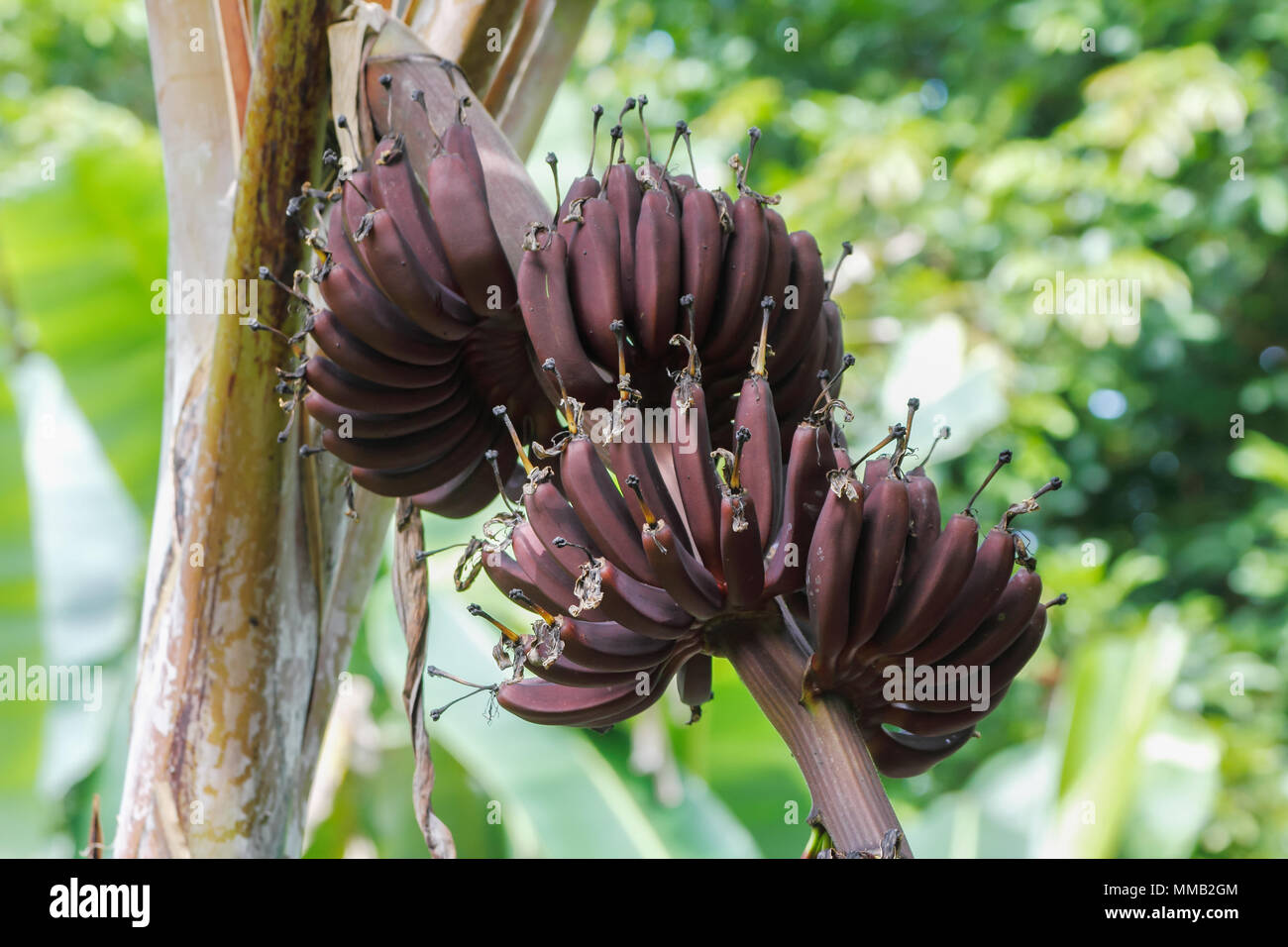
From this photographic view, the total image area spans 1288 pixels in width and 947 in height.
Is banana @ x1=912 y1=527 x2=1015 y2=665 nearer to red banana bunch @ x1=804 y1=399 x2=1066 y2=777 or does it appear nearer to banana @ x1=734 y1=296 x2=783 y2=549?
Answer: red banana bunch @ x1=804 y1=399 x2=1066 y2=777

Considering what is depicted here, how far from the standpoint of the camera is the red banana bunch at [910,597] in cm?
76

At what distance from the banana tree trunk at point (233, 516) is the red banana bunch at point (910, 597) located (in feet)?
2.32

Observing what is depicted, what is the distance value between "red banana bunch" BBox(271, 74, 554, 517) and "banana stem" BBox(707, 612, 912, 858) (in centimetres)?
35

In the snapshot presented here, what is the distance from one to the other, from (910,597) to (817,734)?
0.40ft

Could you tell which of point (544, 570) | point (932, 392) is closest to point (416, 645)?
point (544, 570)

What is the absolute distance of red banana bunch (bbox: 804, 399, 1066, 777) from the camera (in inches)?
29.7

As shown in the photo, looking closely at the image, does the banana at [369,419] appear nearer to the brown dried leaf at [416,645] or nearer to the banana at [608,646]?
the brown dried leaf at [416,645]

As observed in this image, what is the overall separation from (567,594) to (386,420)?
29 centimetres

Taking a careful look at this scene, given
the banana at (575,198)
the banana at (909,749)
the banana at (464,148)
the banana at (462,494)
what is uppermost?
the banana at (464,148)

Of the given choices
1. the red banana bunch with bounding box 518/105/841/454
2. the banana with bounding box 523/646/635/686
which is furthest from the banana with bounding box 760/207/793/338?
the banana with bounding box 523/646/635/686

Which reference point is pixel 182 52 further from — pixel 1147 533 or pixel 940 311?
pixel 1147 533

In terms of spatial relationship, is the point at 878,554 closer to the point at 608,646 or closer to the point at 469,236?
the point at 608,646

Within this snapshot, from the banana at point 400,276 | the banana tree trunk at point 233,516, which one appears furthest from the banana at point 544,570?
the banana tree trunk at point 233,516
